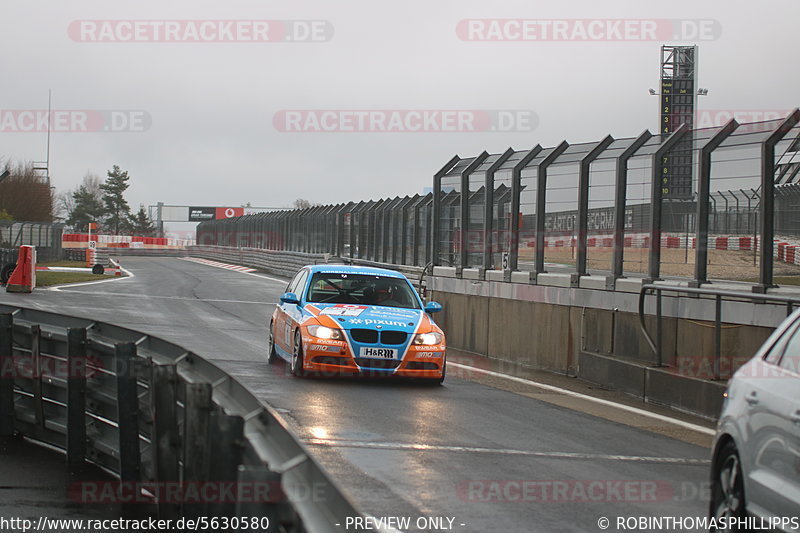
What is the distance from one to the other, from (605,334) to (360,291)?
3.38 meters

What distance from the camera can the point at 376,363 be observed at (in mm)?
13297

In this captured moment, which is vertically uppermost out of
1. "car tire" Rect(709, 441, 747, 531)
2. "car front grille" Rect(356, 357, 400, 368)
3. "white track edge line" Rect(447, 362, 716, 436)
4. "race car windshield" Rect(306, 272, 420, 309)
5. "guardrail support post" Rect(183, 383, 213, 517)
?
"race car windshield" Rect(306, 272, 420, 309)

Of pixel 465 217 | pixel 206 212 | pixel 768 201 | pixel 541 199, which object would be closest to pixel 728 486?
pixel 768 201

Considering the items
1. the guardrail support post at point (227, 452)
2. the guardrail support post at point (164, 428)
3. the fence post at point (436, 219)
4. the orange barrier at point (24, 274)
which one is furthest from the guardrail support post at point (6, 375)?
the orange barrier at point (24, 274)

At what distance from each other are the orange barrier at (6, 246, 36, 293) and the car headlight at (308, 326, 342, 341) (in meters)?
17.6

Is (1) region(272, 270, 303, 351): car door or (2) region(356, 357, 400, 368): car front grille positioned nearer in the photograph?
(2) region(356, 357, 400, 368): car front grille

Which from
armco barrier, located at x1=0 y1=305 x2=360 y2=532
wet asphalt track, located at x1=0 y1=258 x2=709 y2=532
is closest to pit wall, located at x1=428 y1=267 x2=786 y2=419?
wet asphalt track, located at x1=0 y1=258 x2=709 y2=532

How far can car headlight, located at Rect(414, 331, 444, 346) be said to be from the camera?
13430 mm

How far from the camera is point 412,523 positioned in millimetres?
6363

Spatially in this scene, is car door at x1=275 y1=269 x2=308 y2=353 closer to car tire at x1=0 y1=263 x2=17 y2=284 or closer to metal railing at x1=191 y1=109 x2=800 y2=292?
metal railing at x1=191 y1=109 x2=800 y2=292

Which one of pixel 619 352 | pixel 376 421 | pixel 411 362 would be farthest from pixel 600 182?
pixel 376 421

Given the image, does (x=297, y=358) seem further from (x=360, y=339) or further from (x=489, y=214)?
(x=489, y=214)

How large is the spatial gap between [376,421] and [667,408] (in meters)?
3.80

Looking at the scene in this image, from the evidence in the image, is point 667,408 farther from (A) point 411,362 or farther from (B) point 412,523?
(B) point 412,523
